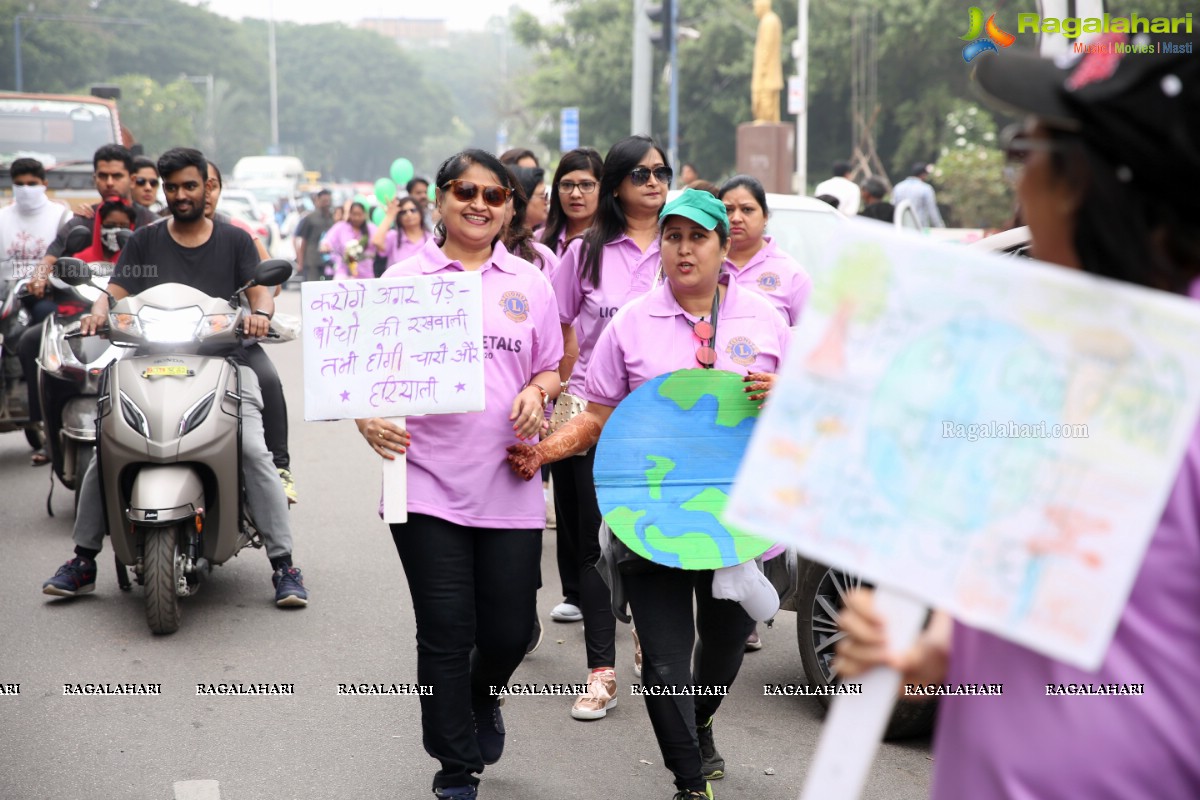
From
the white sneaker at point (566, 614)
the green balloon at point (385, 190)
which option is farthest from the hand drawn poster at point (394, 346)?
the green balloon at point (385, 190)

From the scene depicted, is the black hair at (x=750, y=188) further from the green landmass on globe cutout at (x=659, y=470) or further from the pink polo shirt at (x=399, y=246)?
the pink polo shirt at (x=399, y=246)

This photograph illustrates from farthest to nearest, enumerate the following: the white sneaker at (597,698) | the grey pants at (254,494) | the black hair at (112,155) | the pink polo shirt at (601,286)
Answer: the black hair at (112,155) < the grey pants at (254,494) < the pink polo shirt at (601,286) < the white sneaker at (597,698)

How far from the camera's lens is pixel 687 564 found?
389cm

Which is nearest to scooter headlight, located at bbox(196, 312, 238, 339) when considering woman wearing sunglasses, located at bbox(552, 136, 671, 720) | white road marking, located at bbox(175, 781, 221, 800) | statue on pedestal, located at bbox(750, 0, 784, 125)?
woman wearing sunglasses, located at bbox(552, 136, 671, 720)

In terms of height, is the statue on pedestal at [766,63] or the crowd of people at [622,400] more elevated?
the statue on pedestal at [766,63]

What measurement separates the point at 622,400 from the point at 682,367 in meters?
0.21

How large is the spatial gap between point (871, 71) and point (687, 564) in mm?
37230

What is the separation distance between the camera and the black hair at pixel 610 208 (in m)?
5.75

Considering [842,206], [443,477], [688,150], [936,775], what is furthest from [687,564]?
[688,150]

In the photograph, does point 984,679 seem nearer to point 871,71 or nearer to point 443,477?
point 443,477

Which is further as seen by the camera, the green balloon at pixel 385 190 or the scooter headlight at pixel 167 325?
the green balloon at pixel 385 190

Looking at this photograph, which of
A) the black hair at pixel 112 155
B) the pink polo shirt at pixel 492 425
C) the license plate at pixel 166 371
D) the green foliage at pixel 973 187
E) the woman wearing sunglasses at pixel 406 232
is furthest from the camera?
the green foliage at pixel 973 187

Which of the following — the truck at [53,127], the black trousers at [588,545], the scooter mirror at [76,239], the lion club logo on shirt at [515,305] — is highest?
the truck at [53,127]

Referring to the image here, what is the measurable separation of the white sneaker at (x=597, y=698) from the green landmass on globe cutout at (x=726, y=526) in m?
1.43
